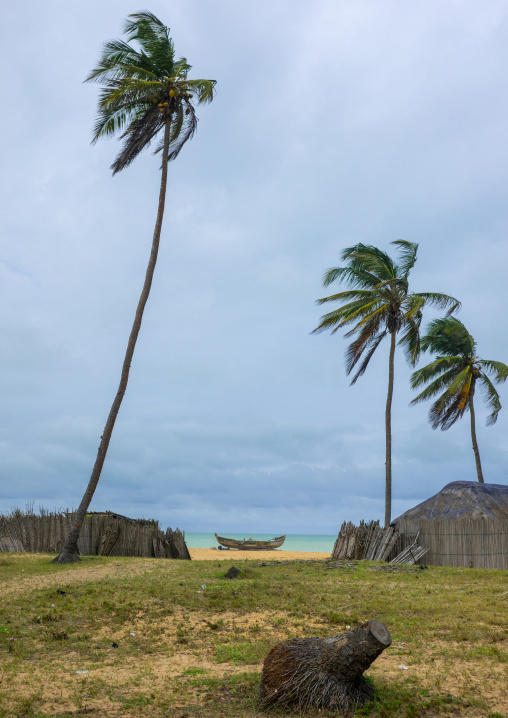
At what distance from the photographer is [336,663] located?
5.68 metres

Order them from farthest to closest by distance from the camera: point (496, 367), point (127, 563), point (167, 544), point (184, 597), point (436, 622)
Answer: point (496, 367), point (167, 544), point (127, 563), point (184, 597), point (436, 622)

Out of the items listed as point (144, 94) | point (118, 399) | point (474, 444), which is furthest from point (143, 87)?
point (474, 444)

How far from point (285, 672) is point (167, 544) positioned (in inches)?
473

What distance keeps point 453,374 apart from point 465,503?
27.8ft

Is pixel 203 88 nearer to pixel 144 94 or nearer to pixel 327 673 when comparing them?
pixel 144 94

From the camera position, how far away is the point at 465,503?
20344 mm

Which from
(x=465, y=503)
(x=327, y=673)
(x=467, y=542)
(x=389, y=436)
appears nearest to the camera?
(x=327, y=673)

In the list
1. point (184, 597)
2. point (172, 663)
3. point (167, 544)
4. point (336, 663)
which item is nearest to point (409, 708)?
point (336, 663)

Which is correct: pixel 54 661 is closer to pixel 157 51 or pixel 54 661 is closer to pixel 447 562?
pixel 447 562

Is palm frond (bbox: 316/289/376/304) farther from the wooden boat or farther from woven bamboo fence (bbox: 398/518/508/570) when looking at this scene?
the wooden boat

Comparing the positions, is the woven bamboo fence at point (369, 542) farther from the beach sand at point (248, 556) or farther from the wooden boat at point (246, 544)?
the wooden boat at point (246, 544)

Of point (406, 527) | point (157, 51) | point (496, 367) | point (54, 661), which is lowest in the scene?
point (54, 661)

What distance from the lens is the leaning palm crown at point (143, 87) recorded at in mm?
17422

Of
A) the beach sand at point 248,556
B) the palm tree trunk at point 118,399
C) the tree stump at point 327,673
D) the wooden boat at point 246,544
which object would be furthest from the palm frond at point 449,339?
the tree stump at point 327,673
